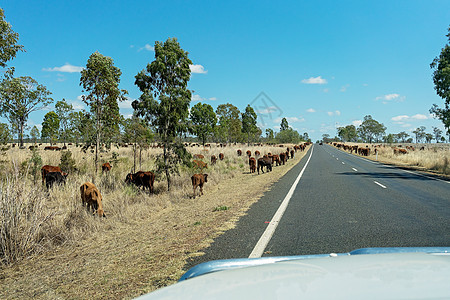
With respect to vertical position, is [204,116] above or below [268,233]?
above

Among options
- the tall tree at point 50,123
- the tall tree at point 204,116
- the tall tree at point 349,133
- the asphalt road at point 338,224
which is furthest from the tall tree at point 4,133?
the tall tree at point 349,133

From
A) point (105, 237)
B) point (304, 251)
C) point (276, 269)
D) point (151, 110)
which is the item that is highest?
point (151, 110)

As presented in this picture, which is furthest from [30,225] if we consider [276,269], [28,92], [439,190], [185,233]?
[439,190]

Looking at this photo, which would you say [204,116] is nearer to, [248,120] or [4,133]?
[248,120]

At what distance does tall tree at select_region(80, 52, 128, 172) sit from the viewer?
14.4 metres

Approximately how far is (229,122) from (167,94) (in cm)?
5931

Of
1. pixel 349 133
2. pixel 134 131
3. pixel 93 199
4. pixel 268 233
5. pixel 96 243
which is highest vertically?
pixel 349 133

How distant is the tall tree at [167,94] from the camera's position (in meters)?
11.6

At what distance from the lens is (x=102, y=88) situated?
14.7 meters

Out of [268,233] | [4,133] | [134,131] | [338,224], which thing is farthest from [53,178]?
[338,224]

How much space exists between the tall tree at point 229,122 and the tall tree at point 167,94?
55556mm

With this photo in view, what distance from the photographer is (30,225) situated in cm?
595

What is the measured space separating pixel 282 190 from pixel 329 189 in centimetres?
202

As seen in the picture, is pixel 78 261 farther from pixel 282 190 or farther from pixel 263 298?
pixel 282 190
